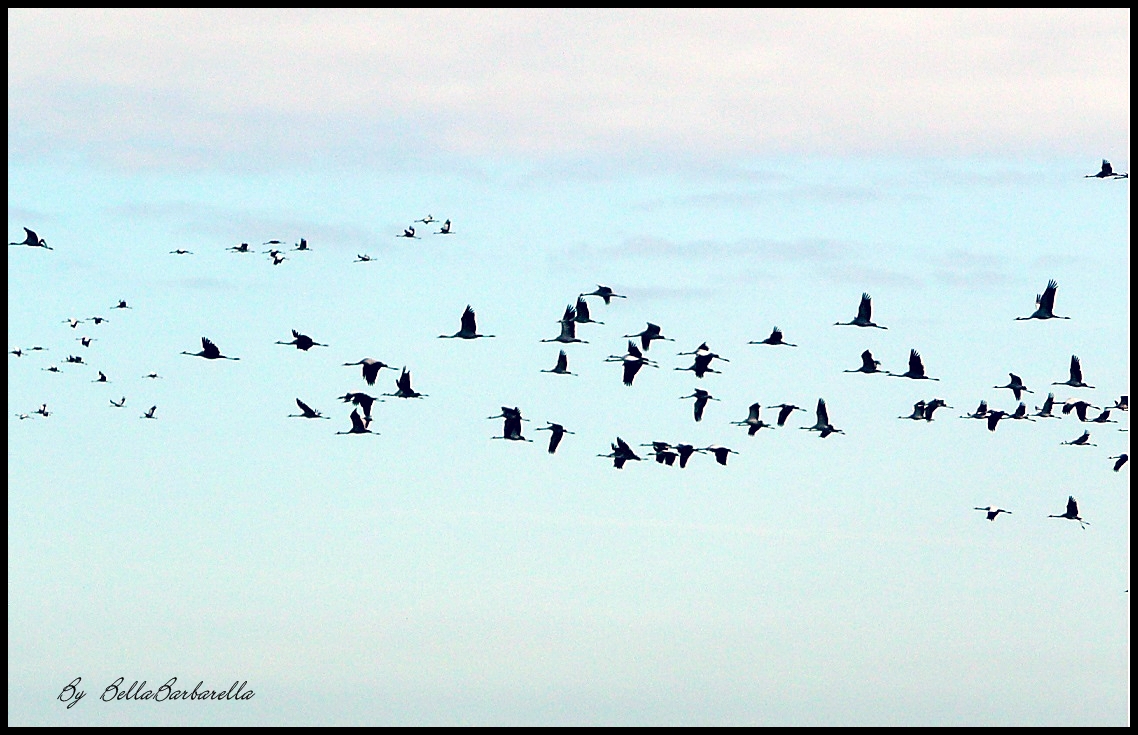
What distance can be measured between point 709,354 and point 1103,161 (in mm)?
19038

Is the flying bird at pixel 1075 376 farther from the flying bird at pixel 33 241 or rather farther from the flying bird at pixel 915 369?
the flying bird at pixel 33 241

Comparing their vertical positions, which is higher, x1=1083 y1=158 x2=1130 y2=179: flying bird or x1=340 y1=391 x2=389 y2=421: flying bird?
x1=1083 y1=158 x2=1130 y2=179: flying bird

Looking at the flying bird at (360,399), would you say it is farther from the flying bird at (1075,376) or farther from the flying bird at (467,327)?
the flying bird at (1075,376)

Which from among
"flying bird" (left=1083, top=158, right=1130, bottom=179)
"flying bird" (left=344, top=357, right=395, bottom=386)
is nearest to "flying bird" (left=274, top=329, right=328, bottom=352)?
"flying bird" (left=344, top=357, right=395, bottom=386)

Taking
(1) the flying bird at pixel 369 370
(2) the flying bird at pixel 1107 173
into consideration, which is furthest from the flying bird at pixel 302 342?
(2) the flying bird at pixel 1107 173

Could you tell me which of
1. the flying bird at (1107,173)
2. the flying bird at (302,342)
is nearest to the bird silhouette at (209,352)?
the flying bird at (302,342)

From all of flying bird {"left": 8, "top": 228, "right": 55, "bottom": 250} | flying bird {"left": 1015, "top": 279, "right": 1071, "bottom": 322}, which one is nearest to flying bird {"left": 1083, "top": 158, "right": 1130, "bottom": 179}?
flying bird {"left": 1015, "top": 279, "right": 1071, "bottom": 322}

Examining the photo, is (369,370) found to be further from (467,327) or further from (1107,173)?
(1107,173)

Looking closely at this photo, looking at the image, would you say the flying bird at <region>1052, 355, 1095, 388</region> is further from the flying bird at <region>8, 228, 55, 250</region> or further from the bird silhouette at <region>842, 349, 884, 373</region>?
the flying bird at <region>8, 228, 55, 250</region>

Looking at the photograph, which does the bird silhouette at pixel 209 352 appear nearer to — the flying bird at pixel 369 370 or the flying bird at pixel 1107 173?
the flying bird at pixel 369 370

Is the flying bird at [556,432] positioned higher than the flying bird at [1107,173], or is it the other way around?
the flying bird at [1107,173]

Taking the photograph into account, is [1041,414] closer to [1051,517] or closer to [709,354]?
[1051,517]

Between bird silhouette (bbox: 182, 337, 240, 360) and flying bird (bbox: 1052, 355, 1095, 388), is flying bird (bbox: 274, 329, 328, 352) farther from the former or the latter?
flying bird (bbox: 1052, 355, 1095, 388)

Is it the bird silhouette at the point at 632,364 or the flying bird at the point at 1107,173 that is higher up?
the flying bird at the point at 1107,173
